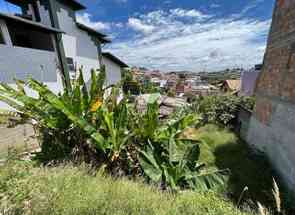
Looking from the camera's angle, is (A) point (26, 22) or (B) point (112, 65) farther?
(B) point (112, 65)

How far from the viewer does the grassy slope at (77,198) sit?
1.98 metres

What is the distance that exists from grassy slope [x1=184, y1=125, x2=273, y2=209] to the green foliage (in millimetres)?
1147

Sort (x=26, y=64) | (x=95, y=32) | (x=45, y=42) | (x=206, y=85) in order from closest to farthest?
(x=26, y=64), (x=45, y=42), (x=95, y=32), (x=206, y=85)

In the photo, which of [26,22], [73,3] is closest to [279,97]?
[26,22]

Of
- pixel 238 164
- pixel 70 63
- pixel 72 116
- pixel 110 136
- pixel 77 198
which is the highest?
pixel 70 63

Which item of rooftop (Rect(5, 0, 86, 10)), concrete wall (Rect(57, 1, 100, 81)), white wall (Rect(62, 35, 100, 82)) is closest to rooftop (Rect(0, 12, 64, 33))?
white wall (Rect(62, 35, 100, 82))

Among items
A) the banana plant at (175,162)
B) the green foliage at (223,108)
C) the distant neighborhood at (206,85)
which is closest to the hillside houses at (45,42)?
the banana plant at (175,162)

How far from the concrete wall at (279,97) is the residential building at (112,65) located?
1215cm

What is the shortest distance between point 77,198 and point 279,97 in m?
5.99

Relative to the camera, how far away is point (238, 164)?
5.98 meters

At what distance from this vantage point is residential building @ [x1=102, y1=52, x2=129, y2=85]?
15412mm

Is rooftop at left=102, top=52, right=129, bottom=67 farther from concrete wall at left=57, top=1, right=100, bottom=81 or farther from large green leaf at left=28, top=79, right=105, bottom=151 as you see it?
large green leaf at left=28, top=79, right=105, bottom=151

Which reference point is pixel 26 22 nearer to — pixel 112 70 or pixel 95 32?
pixel 95 32

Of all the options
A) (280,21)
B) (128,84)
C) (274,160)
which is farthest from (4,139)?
(128,84)
